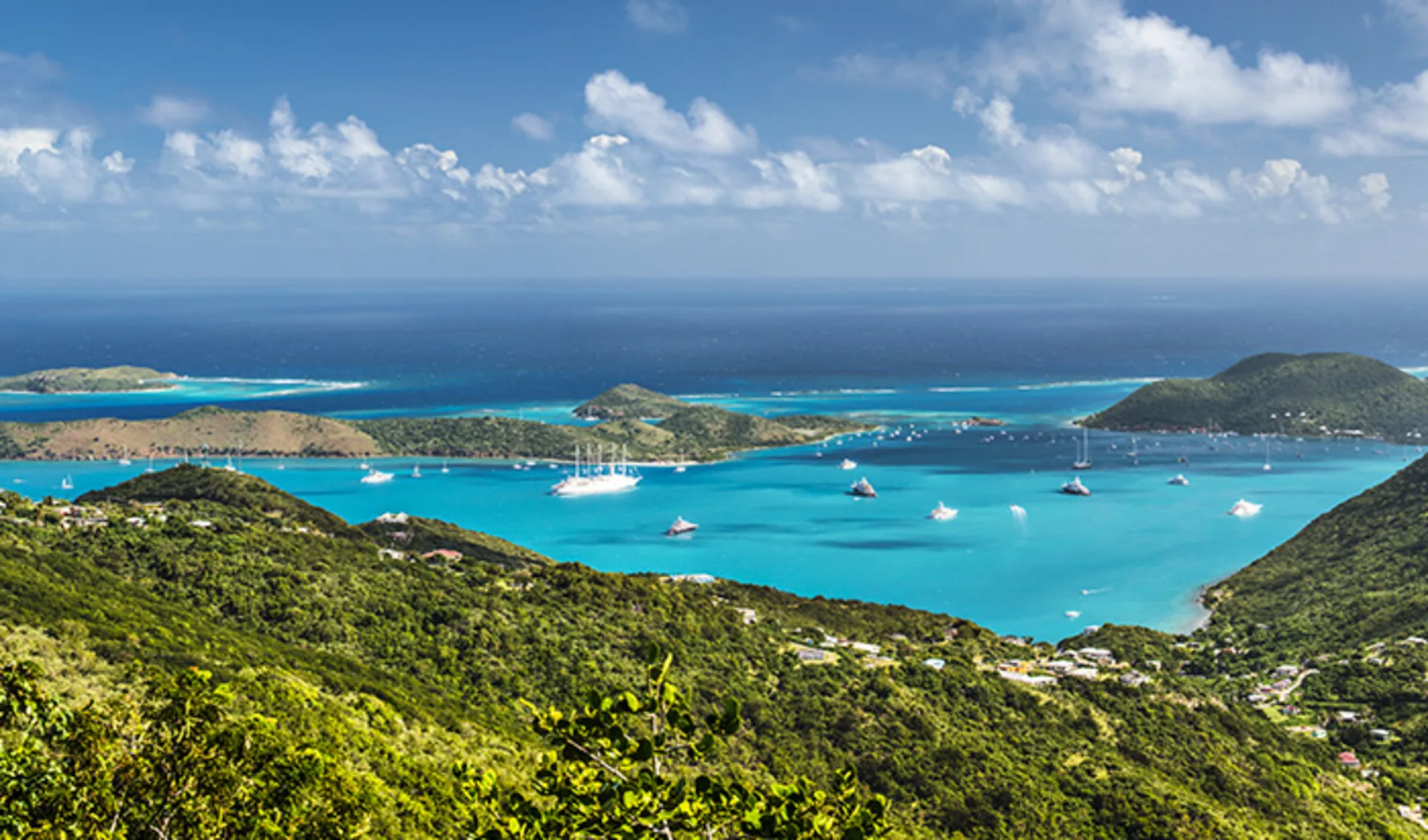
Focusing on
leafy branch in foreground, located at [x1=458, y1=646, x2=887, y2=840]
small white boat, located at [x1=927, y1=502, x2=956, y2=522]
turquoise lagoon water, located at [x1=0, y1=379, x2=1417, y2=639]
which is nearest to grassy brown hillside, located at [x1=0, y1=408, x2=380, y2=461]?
turquoise lagoon water, located at [x1=0, y1=379, x2=1417, y2=639]

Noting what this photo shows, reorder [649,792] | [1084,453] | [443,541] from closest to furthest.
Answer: [649,792] → [443,541] → [1084,453]

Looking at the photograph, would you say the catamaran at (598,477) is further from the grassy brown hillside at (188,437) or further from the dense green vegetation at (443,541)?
the dense green vegetation at (443,541)

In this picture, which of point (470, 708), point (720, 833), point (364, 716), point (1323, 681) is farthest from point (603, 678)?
point (1323, 681)

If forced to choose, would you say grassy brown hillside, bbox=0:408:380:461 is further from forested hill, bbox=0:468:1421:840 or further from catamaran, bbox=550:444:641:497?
forested hill, bbox=0:468:1421:840

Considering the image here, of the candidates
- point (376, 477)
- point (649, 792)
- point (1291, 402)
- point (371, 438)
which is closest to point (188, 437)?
point (371, 438)

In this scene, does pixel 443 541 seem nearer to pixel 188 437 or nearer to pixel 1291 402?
pixel 188 437

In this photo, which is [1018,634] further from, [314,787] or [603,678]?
[314,787]
